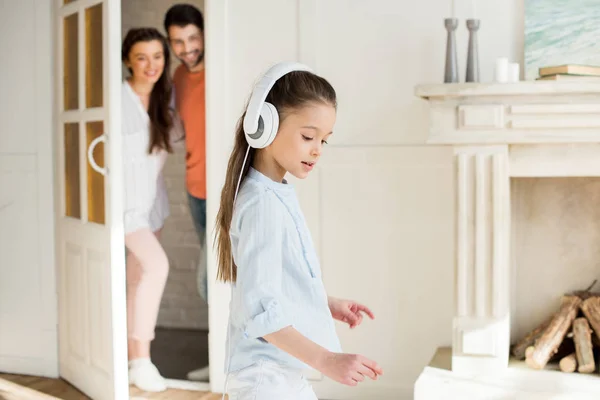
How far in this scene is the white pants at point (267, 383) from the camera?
5.26ft

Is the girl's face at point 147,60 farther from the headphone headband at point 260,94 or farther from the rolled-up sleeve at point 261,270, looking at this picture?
the rolled-up sleeve at point 261,270

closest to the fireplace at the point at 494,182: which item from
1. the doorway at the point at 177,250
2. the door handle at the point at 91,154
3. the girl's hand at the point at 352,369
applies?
the door handle at the point at 91,154

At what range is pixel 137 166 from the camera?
13.9 feet

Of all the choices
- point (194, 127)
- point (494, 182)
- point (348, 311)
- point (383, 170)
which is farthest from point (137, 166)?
point (348, 311)

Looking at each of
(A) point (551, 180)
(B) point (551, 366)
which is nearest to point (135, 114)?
(A) point (551, 180)

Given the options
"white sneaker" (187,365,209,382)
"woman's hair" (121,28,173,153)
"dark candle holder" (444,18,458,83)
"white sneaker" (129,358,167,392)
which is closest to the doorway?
"woman's hair" (121,28,173,153)

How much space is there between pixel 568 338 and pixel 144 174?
2.26 meters

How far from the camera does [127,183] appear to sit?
13.8ft

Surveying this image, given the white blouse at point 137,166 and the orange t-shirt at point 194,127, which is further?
the orange t-shirt at point 194,127

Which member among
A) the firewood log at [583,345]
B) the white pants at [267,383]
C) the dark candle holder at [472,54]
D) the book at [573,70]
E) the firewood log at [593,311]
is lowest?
the firewood log at [583,345]

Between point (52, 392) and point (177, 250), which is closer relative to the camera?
point (52, 392)

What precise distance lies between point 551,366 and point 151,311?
1.99m

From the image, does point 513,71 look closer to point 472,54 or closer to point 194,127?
point 472,54

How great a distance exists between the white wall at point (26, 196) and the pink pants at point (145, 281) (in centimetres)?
42
